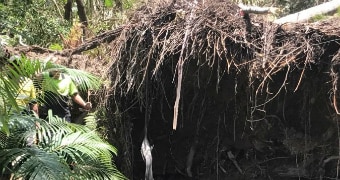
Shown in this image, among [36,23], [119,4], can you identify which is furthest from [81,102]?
[119,4]

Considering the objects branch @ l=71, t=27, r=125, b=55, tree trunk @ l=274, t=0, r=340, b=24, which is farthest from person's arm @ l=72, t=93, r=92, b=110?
tree trunk @ l=274, t=0, r=340, b=24

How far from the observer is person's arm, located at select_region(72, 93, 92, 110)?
579 centimetres

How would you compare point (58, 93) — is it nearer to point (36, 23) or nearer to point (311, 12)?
point (311, 12)

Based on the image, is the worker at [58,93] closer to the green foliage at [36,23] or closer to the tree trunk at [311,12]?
the tree trunk at [311,12]

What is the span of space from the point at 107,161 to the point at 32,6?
5.82m

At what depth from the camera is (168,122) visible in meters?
5.79

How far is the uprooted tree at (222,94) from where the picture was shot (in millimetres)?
4730

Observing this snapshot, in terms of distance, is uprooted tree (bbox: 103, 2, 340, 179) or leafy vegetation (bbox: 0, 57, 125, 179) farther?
uprooted tree (bbox: 103, 2, 340, 179)

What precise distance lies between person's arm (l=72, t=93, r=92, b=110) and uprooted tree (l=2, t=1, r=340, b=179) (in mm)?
392

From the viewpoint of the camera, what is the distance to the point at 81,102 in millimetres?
5848

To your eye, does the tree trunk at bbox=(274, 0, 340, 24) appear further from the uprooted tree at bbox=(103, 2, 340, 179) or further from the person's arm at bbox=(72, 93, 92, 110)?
the person's arm at bbox=(72, 93, 92, 110)

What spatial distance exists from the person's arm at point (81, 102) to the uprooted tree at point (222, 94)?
1.28 ft

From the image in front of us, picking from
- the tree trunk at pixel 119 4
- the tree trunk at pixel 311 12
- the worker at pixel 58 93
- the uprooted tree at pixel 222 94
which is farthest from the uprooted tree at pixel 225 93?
the tree trunk at pixel 119 4

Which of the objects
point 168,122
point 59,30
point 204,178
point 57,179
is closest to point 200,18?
point 168,122
